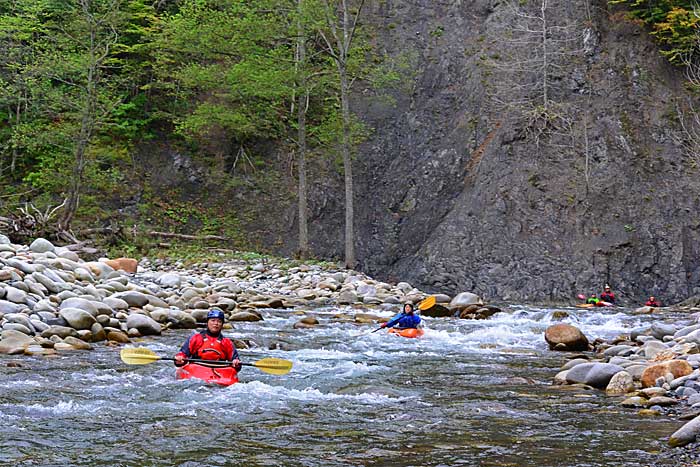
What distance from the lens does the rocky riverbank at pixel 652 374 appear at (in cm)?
558

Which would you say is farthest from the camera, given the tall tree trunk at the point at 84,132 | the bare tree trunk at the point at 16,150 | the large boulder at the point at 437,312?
the bare tree trunk at the point at 16,150

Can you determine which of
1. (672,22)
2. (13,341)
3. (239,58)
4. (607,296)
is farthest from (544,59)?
(13,341)

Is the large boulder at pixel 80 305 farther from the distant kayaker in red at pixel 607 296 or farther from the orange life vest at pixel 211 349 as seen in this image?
the distant kayaker in red at pixel 607 296

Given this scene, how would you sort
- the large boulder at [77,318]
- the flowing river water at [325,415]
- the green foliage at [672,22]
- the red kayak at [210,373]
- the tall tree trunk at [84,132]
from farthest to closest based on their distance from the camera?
the green foliage at [672,22] < the tall tree trunk at [84,132] < the large boulder at [77,318] < the red kayak at [210,373] < the flowing river water at [325,415]

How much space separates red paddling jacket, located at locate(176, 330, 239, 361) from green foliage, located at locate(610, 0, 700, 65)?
18.5m

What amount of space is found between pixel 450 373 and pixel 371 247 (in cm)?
1364

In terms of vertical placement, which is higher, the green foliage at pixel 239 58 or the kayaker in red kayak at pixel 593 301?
the green foliage at pixel 239 58

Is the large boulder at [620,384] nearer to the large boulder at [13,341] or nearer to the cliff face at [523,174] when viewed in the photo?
the large boulder at [13,341]

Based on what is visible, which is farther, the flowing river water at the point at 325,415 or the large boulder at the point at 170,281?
the large boulder at the point at 170,281

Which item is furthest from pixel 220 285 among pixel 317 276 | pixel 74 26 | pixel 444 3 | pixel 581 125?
pixel 444 3

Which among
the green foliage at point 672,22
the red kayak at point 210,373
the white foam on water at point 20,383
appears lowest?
the red kayak at point 210,373

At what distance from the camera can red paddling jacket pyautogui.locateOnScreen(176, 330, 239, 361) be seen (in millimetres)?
7660

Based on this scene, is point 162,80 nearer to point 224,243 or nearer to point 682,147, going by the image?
point 224,243

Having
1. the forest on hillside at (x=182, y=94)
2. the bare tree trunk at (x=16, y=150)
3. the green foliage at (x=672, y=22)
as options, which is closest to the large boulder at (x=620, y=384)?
the forest on hillside at (x=182, y=94)
